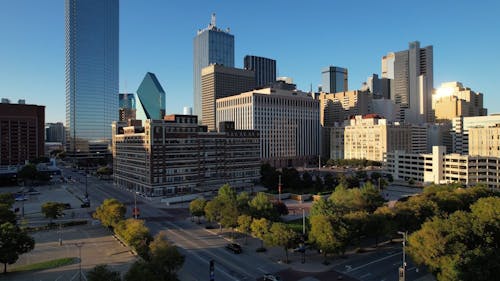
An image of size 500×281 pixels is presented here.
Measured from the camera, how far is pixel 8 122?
18838cm

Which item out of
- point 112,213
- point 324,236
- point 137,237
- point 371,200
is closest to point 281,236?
point 324,236

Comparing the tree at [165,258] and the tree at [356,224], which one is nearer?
the tree at [165,258]

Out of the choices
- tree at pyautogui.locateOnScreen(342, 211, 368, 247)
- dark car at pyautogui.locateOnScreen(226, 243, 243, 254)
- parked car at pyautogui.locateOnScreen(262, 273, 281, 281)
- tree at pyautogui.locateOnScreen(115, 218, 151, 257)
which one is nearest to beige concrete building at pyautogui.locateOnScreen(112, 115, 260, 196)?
dark car at pyautogui.locateOnScreen(226, 243, 243, 254)

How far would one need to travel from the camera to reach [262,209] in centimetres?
6556

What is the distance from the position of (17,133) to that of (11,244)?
17243 centimetres

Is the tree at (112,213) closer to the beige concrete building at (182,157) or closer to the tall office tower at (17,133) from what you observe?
the beige concrete building at (182,157)

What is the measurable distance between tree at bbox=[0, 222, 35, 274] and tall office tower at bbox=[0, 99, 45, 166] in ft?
546

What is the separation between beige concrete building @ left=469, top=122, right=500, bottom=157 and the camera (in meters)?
154

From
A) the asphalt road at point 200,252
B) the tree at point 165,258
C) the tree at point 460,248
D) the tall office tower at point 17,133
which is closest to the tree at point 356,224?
the tree at point 460,248

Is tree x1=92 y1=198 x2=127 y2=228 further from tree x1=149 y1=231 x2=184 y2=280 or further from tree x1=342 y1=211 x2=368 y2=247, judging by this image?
tree x1=342 y1=211 x2=368 y2=247

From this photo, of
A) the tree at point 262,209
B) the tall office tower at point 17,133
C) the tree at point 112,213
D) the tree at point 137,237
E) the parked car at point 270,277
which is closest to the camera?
the parked car at point 270,277

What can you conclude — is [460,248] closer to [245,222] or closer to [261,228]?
[261,228]

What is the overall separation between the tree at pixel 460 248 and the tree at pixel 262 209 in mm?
26332

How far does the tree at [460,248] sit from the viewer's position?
3750 cm
